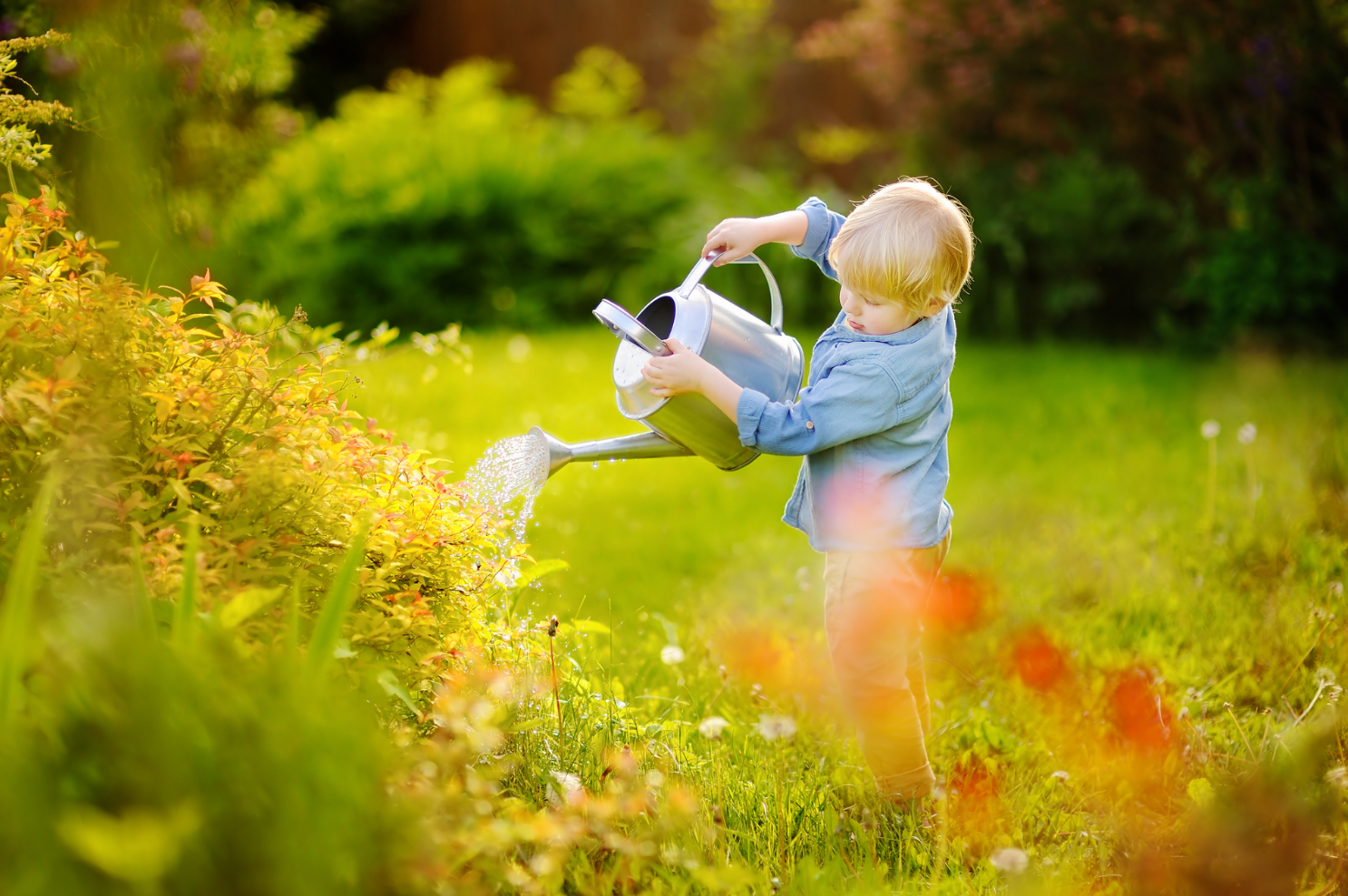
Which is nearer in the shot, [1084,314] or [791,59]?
[1084,314]

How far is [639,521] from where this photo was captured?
414 centimetres

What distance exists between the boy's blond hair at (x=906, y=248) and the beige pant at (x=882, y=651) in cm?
51

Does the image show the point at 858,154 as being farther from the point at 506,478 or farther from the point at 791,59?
the point at 506,478

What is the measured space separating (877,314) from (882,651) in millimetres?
661

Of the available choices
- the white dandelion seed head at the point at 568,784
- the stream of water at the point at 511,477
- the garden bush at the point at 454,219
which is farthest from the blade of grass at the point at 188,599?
the garden bush at the point at 454,219

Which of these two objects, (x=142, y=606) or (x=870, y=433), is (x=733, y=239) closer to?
(x=870, y=433)

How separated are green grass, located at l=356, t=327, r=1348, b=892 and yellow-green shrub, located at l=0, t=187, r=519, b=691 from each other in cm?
41

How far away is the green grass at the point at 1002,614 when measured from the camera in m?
2.09

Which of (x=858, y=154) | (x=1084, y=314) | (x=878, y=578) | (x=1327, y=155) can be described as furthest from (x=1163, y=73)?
(x=878, y=578)

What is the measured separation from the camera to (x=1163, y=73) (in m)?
6.29

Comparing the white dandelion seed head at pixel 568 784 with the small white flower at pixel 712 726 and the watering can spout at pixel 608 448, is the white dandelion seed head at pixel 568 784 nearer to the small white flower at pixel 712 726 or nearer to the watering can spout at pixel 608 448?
the small white flower at pixel 712 726

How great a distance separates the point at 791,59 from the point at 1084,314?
14.0 feet

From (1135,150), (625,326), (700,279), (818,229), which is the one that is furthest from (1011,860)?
(1135,150)

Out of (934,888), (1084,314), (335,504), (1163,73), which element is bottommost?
(934,888)
